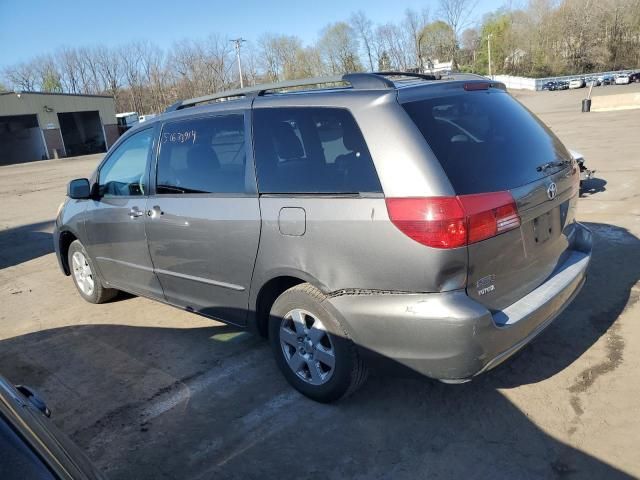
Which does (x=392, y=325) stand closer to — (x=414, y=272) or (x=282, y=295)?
(x=414, y=272)

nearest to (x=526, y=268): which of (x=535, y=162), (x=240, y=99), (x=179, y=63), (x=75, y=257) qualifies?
(x=535, y=162)

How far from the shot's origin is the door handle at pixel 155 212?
12.9ft

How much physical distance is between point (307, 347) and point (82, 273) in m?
3.38

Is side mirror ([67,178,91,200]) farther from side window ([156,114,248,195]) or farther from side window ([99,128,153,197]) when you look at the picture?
side window ([156,114,248,195])

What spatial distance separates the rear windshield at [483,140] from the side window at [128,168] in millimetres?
2463

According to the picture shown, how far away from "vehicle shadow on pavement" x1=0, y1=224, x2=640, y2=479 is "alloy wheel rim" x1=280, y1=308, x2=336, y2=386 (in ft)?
0.69

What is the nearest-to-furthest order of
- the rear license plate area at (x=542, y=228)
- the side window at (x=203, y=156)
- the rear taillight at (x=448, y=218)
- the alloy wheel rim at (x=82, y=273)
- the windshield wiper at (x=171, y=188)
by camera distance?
the rear taillight at (x=448, y=218) < the rear license plate area at (x=542, y=228) < the side window at (x=203, y=156) < the windshield wiper at (x=171, y=188) < the alloy wheel rim at (x=82, y=273)

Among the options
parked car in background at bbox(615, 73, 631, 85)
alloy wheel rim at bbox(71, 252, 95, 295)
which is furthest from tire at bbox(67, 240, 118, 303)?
parked car in background at bbox(615, 73, 631, 85)

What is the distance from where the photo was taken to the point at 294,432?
296 cm

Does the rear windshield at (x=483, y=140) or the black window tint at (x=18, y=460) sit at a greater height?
the rear windshield at (x=483, y=140)

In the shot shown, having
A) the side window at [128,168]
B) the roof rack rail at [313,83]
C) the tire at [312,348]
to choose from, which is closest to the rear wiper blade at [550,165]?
the roof rack rail at [313,83]

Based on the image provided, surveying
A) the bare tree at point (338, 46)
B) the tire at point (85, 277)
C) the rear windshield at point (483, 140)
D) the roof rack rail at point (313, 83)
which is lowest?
the tire at point (85, 277)

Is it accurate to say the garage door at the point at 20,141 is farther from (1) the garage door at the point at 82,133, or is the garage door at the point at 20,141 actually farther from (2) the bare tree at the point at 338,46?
(2) the bare tree at the point at 338,46

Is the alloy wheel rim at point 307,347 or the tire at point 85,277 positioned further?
the tire at point 85,277
